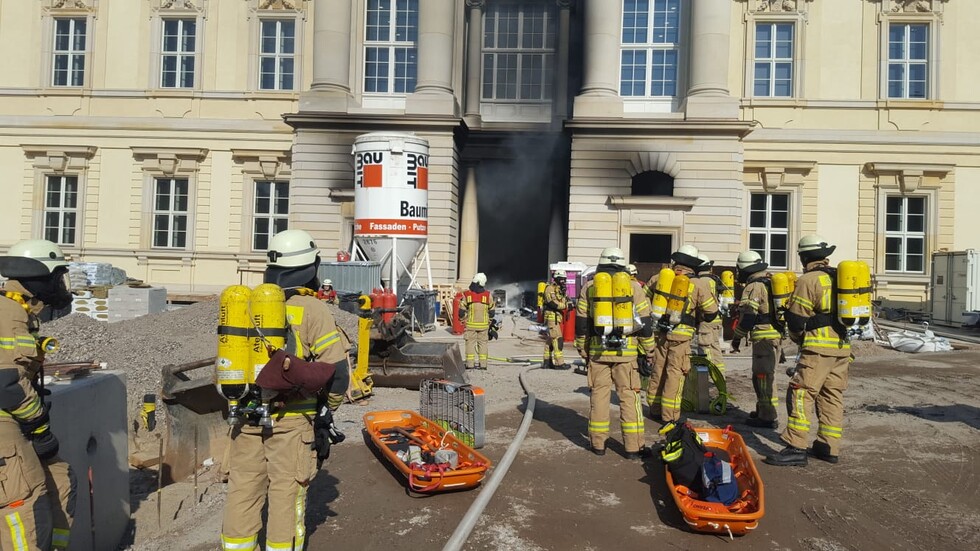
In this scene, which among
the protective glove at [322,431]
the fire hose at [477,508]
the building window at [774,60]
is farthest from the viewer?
the building window at [774,60]

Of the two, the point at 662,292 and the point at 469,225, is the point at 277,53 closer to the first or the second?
the point at 469,225

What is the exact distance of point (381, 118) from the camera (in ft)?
66.5

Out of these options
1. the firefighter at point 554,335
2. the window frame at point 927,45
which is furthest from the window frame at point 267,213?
the window frame at point 927,45

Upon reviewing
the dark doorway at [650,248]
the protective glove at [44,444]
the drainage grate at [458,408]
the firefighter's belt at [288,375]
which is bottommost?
the drainage grate at [458,408]

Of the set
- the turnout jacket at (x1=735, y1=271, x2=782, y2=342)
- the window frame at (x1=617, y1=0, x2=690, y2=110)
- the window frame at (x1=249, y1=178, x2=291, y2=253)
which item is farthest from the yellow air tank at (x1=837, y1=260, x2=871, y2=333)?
the window frame at (x1=249, y1=178, x2=291, y2=253)

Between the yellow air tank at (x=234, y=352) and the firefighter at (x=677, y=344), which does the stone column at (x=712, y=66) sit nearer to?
the firefighter at (x=677, y=344)

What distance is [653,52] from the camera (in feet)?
68.9

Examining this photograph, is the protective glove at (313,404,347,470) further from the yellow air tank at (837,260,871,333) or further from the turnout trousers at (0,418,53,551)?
the yellow air tank at (837,260,871,333)

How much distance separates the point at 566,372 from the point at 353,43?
638 inches

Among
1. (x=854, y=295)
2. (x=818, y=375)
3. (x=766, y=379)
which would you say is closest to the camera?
(x=854, y=295)

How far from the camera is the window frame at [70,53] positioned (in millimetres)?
23484

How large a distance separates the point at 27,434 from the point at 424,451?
2841 millimetres

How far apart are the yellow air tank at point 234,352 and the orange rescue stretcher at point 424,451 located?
6.36ft

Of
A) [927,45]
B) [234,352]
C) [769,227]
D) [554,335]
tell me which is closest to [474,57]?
[769,227]
